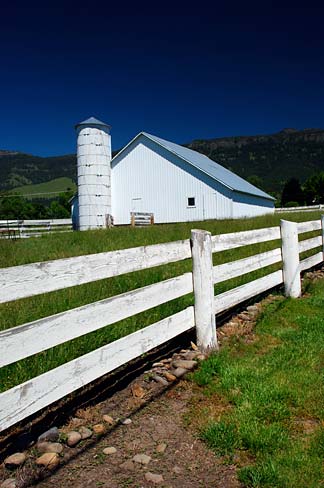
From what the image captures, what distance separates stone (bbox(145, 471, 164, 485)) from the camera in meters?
2.15

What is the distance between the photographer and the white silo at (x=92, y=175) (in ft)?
84.0

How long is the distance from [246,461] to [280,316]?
10.1 ft

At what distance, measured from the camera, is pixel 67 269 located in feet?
8.68

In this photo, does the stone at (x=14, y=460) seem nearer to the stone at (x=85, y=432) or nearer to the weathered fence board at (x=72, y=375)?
the weathered fence board at (x=72, y=375)

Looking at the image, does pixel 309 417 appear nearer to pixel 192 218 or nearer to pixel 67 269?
pixel 67 269

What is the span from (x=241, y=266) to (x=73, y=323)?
115 inches

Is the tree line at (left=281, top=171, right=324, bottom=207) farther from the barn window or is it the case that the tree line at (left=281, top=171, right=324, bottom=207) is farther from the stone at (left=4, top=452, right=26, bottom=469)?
the stone at (left=4, top=452, right=26, bottom=469)

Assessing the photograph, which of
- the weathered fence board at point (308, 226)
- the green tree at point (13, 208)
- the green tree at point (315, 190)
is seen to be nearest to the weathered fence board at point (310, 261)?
the weathered fence board at point (308, 226)

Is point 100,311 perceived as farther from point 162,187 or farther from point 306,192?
point 306,192

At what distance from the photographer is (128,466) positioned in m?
2.28

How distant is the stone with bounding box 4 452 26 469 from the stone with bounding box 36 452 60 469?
96 mm

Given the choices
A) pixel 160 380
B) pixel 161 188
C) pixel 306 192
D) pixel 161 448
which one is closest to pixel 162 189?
pixel 161 188

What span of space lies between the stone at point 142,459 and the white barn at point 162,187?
2372cm

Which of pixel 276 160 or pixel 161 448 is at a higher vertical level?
pixel 276 160
